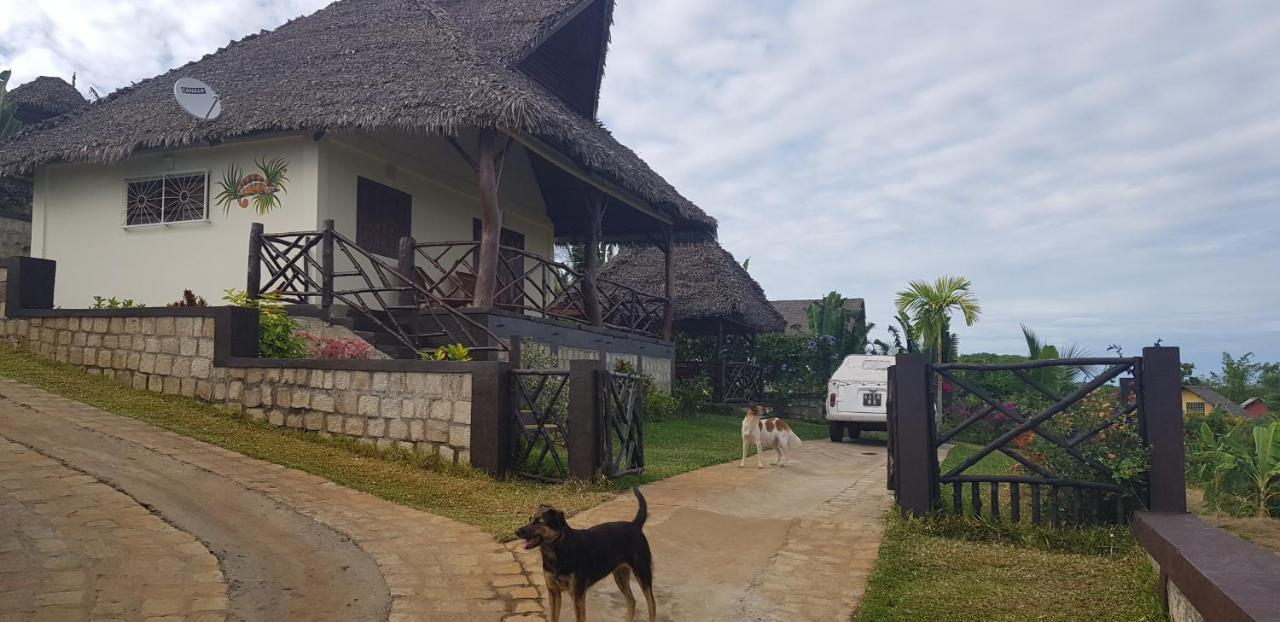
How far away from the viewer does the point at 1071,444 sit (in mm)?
6355

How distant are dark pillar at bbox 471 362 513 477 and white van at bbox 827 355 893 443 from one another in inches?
347

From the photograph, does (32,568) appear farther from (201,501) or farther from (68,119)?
(68,119)

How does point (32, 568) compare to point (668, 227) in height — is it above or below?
below

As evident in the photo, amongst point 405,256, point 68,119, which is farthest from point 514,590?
point 68,119

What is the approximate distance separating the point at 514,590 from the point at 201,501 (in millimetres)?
2728

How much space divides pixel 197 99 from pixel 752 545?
10.5m

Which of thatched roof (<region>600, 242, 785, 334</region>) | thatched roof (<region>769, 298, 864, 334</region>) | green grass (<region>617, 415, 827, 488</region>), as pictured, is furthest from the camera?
thatched roof (<region>769, 298, 864, 334</region>)

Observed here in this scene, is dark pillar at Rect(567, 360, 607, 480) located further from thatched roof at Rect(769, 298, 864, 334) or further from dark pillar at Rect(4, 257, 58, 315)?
thatched roof at Rect(769, 298, 864, 334)

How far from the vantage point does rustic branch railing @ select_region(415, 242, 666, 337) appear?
41.0ft

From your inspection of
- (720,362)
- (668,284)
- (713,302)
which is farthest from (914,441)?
(713,302)

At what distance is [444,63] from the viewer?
11.9 meters

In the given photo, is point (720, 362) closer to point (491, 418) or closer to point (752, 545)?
point (491, 418)

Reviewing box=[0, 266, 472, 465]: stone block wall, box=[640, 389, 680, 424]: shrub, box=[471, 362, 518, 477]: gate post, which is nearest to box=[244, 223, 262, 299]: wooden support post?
box=[0, 266, 472, 465]: stone block wall

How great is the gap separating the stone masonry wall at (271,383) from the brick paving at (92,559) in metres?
2.54
